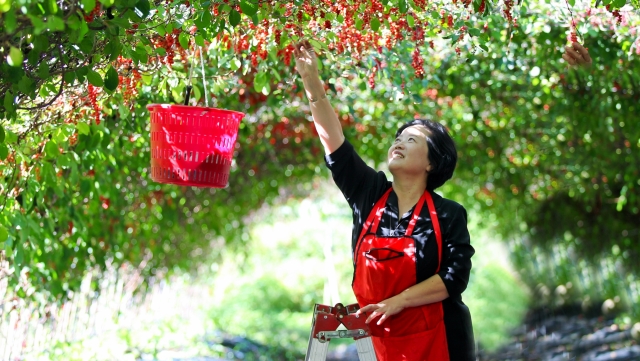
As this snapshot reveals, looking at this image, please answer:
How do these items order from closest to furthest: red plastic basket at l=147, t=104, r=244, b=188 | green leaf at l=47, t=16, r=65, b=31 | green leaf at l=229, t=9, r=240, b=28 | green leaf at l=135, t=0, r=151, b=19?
1. green leaf at l=47, t=16, r=65, b=31
2. green leaf at l=135, t=0, r=151, b=19
3. green leaf at l=229, t=9, r=240, b=28
4. red plastic basket at l=147, t=104, r=244, b=188

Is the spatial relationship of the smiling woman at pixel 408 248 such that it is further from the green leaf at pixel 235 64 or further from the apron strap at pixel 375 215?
the green leaf at pixel 235 64

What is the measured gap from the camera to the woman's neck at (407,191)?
8.13ft

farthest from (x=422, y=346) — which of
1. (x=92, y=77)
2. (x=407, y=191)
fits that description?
(x=92, y=77)

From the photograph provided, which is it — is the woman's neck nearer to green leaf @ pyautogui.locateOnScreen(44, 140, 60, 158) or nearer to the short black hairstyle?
the short black hairstyle

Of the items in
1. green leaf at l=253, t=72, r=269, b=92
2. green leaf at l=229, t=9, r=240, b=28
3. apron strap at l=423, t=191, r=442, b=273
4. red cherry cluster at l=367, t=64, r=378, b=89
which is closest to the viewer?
green leaf at l=229, t=9, r=240, b=28

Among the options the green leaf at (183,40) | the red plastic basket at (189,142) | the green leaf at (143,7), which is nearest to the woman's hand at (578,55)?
the red plastic basket at (189,142)

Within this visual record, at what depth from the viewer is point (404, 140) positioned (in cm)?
253

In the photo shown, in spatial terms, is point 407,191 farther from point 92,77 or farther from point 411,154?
point 92,77

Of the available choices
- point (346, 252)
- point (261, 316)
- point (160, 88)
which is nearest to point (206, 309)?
point (261, 316)

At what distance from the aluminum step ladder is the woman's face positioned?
0.47 m

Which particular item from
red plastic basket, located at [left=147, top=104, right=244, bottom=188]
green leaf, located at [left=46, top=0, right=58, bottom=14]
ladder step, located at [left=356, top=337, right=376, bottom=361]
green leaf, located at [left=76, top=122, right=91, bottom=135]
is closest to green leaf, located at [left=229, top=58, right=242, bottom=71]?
red plastic basket, located at [left=147, top=104, right=244, bottom=188]

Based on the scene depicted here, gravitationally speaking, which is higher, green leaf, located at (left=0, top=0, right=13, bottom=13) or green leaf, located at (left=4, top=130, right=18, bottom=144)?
green leaf, located at (left=0, top=0, right=13, bottom=13)

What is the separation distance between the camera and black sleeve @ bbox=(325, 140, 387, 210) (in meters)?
2.52

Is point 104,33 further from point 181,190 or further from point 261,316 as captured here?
point 261,316
